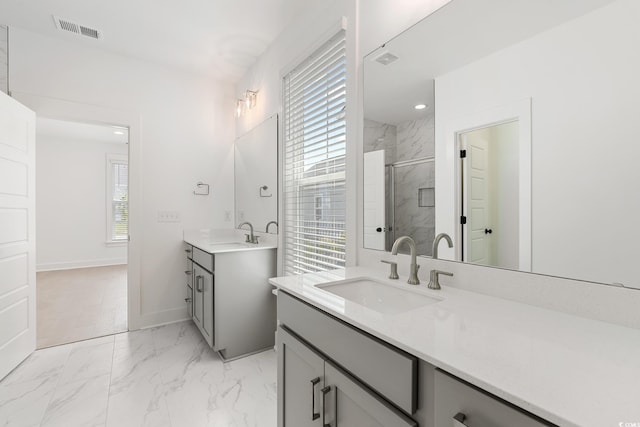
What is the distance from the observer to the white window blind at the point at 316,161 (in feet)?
6.24

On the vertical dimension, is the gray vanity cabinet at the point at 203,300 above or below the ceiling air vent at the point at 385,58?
below

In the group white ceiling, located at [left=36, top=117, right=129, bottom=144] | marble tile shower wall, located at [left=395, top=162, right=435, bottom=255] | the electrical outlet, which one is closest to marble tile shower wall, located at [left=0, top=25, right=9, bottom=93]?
the electrical outlet

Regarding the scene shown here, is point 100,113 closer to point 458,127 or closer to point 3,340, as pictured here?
point 3,340

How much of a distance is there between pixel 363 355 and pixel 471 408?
32cm

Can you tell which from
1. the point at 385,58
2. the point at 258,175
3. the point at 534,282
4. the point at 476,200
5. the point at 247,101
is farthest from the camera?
the point at 247,101

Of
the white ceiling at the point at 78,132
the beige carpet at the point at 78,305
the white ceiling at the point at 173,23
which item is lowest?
the beige carpet at the point at 78,305

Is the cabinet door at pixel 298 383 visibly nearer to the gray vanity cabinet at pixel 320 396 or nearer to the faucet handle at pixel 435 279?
the gray vanity cabinet at pixel 320 396

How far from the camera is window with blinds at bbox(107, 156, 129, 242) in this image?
5.99m

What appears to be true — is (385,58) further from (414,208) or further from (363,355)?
(363,355)

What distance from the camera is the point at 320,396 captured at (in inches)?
40.4

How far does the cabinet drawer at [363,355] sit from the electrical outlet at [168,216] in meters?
2.43

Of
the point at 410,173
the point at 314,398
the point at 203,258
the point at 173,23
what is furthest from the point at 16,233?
the point at 410,173

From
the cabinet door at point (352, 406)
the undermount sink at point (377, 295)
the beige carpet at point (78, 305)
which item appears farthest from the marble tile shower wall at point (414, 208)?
the beige carpet at point (78, 305)

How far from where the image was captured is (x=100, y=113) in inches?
107
